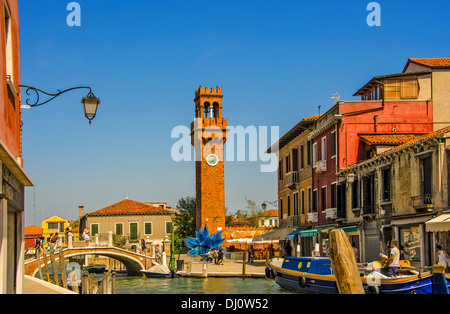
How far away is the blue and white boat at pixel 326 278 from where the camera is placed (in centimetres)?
1662

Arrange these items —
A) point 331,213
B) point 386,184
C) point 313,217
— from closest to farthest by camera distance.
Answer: point 386,184, point 331,213, point 313,217

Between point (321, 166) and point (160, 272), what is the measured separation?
1200 centimetres

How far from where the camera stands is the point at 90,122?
10.8m

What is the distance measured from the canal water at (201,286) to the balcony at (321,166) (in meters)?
5.44

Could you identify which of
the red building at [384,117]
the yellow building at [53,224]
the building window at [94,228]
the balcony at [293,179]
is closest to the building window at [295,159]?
the balcony at [293,179]

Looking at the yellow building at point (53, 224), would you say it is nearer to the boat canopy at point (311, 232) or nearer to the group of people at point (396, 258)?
the boat canopy at point (311, 232)

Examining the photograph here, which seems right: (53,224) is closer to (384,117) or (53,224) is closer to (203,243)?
(203,243)

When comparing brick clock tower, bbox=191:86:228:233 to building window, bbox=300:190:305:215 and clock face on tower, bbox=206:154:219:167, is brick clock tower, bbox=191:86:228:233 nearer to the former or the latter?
clock face on tower, bbox=206:154:219:167

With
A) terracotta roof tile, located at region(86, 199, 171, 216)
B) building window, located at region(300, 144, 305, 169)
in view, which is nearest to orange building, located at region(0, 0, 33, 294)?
building window, located at region(300, 144, 305, 169)

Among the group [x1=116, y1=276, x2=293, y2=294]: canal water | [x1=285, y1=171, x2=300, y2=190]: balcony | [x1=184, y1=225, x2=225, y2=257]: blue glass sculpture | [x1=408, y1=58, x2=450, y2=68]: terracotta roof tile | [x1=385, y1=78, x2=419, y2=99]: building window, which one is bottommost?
[x1=116, y1=276, x2=293, y2=294]: canal water

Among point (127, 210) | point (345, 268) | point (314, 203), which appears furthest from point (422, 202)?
point (127, 210)

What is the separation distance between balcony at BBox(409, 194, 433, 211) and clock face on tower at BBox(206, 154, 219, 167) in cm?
3436

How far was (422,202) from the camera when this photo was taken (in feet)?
66.7

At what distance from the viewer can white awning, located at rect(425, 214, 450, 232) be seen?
1791 cm
